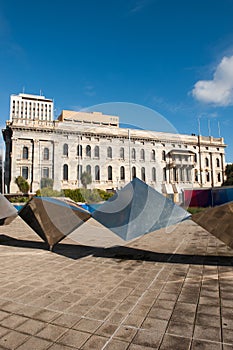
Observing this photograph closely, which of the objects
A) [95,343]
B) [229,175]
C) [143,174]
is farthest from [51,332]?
[229,175]

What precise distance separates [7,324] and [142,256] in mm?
5210

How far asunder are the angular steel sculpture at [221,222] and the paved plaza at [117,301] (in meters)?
0.87

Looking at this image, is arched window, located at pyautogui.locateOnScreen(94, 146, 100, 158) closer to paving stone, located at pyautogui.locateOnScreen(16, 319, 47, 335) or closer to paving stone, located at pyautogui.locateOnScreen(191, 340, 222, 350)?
paving stone, located at pyautogui.locateOnScreen(16, 319, 47, 335)

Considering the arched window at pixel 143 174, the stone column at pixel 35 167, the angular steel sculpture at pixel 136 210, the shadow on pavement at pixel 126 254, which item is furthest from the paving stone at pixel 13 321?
the stone column at pixel 35 167

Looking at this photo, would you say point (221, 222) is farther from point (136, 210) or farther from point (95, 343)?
point (95, 343)

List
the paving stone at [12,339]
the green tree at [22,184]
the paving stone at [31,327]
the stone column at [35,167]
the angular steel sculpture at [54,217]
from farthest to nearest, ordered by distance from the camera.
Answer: the stone column at [35,167] < the green tree at [22,184] < the angular steel sculpture at [54,217] < the paving stone at [31,327] < the paving stone at [12,339]

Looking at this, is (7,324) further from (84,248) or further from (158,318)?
(84,248)

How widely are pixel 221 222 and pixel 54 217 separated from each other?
543 centimetres

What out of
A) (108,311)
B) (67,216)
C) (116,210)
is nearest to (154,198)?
(116,210)

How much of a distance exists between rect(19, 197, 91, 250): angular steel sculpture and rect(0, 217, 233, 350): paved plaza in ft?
2.64

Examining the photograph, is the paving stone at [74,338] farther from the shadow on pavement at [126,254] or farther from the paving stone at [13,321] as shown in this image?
the shadow on pavement at [126,254]

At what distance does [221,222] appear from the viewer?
6.36 metres

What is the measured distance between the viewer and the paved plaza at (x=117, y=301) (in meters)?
Result: 3.07

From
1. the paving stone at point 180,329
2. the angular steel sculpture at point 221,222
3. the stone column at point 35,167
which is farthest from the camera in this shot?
the stone column at point 35,167
